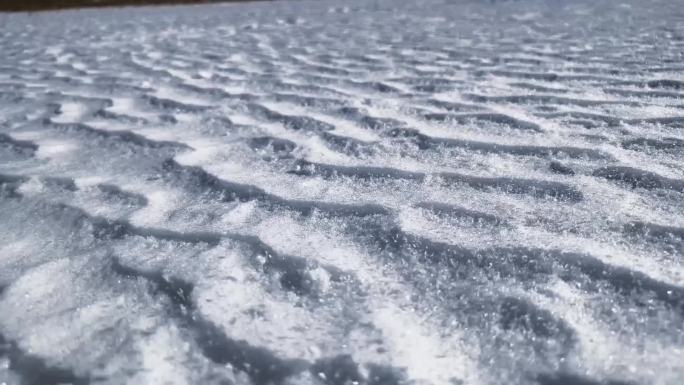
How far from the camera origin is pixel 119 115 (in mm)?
2619

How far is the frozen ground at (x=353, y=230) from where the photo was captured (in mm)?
1032

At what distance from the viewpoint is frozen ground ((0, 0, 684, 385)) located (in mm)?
1032

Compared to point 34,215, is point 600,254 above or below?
above

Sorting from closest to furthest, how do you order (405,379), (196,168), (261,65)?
(405,379), (196,168), (261,65)

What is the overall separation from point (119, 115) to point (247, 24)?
3.95 meters

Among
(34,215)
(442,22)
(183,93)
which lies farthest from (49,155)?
(442,22)

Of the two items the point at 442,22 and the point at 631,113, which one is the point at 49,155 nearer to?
the point at 631,113

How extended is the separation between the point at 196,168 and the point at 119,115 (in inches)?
35.9

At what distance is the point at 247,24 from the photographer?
20.8 feet

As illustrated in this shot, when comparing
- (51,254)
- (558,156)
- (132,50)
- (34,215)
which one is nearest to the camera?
(51,254)

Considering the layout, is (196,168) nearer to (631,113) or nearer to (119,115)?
(119,115)

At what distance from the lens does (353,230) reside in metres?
1.43

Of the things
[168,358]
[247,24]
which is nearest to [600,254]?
[168,358]

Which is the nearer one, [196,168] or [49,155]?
[196,168]
